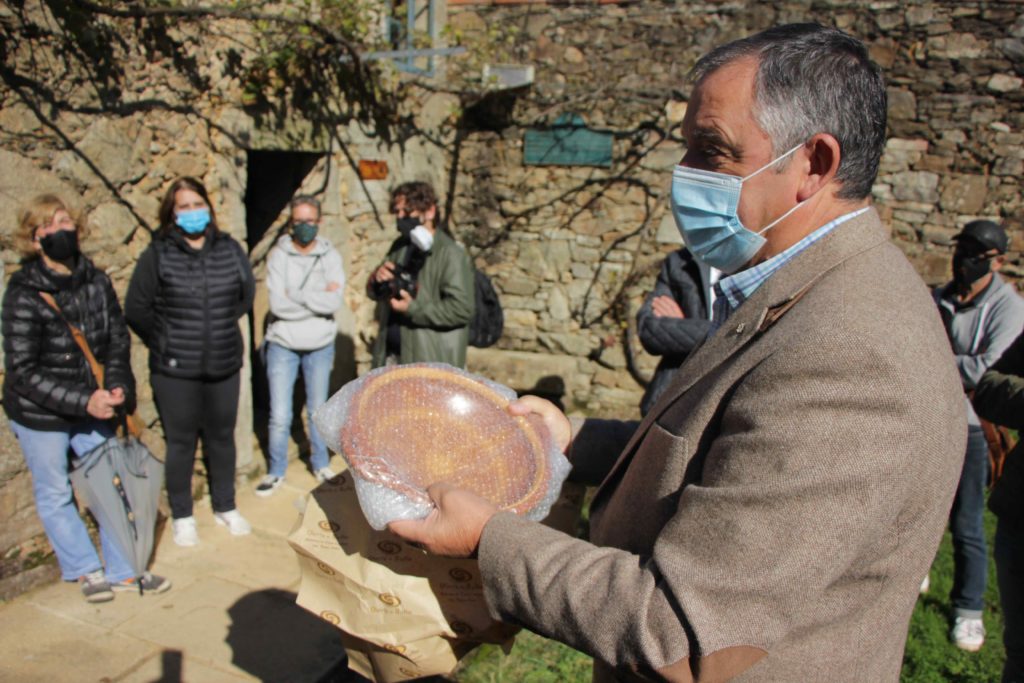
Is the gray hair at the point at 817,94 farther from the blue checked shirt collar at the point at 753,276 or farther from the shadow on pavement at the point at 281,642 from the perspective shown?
the shadow on pavement at the point at 281,642

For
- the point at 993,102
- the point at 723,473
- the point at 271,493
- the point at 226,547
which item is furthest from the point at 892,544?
the point at 993,102

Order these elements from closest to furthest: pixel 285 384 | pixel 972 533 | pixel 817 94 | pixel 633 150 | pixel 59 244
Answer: pixel 817 94 < pixel 59 244 < pixel 972 533 < pixel 285 384 < pixel 633 150

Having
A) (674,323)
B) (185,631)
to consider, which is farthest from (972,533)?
(185,631)

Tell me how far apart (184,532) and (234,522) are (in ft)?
0.90

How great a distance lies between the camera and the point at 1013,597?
2.46m

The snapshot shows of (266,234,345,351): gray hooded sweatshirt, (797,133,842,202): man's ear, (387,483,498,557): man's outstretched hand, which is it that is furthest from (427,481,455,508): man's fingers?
(266,234,345,351): gray hooded sweatshirt

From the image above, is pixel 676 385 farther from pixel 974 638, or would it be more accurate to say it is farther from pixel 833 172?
pixel 974 638

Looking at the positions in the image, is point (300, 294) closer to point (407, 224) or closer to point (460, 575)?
point (407, 224)

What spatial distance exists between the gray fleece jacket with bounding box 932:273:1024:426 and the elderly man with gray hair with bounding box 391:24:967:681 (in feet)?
8.70

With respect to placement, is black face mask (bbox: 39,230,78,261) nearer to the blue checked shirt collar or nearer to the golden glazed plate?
the golden glazed plate

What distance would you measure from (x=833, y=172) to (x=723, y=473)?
0.51 m

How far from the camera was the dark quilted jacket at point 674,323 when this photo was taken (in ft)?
10.6

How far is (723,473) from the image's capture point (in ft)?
3.23

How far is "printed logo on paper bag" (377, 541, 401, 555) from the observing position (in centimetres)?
152
